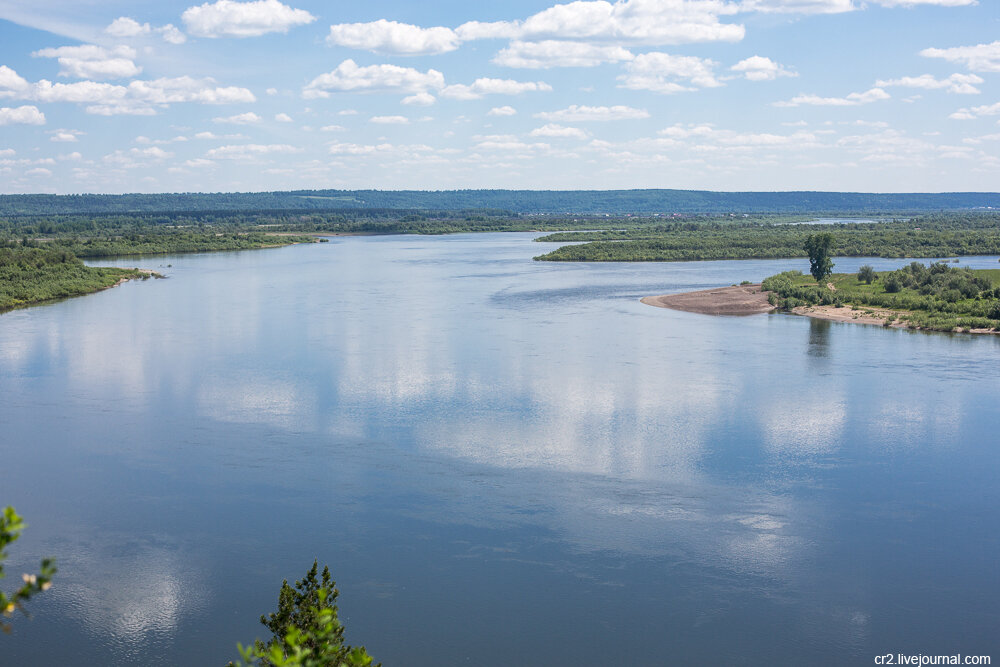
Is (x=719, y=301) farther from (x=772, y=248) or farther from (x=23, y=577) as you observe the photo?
(x=23, y=577)

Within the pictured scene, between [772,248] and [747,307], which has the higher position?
[772,248]

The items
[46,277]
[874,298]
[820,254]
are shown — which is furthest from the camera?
[46,277]

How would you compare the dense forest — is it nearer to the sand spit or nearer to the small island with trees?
the small island with trees

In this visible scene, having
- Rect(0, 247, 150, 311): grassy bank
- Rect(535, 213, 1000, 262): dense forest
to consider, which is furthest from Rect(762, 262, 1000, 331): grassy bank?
Rect(0, 247, 150, 311): grassy bank

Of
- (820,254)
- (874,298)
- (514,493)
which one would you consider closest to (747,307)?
(874,298)

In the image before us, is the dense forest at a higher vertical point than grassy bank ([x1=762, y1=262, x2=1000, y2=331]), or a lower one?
higher

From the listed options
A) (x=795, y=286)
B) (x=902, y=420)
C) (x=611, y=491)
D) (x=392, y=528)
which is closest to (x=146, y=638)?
(x=392, y=528)

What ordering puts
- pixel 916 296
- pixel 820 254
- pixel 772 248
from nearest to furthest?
pixel 916 296, pixel 820 254, pixel 772 248
